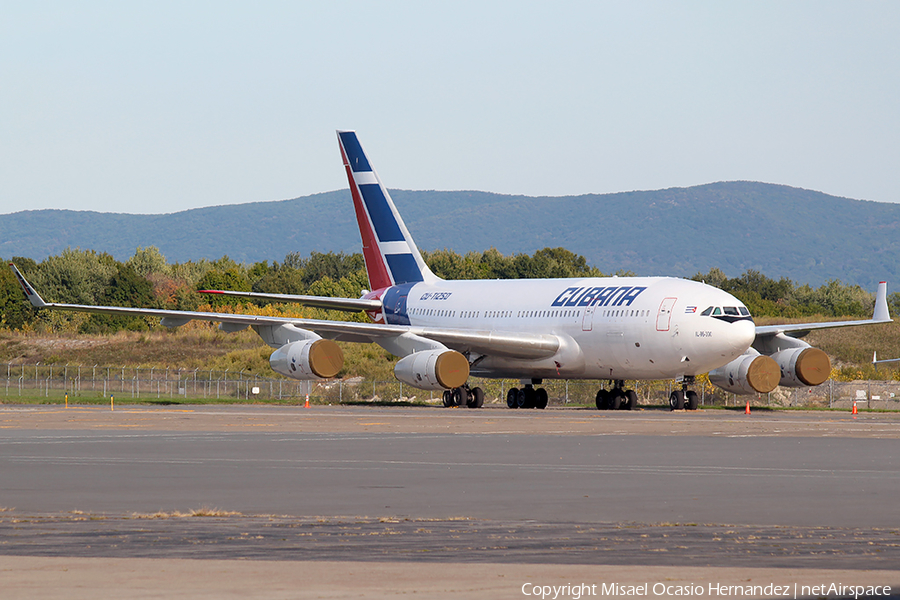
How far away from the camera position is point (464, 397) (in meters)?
43.7

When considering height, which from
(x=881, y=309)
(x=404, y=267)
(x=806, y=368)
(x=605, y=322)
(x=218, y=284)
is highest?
(x=218, y=284)

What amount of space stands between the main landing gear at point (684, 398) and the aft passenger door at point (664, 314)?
205 cm

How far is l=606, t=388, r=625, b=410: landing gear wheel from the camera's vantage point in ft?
139

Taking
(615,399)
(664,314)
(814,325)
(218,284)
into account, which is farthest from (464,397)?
(218,284)

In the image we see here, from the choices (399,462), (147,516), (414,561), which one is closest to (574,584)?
(414,561)

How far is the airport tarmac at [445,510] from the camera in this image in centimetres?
793

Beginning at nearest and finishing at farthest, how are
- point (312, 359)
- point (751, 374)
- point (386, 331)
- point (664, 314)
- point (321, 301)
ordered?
point (664, 314)
point (751, 374)
point (312, 359)
point (386, 331)
point (321, 301)

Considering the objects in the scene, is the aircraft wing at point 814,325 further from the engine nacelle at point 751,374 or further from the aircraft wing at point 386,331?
the aircraft wing at point 386,331

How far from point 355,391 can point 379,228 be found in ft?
28.6

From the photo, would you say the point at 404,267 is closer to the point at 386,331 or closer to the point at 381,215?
the point at 381,215

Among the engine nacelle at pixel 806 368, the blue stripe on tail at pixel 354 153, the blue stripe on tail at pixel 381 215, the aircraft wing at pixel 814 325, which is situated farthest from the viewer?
the blue stripe on tail at pixel 354 153

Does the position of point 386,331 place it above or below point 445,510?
above

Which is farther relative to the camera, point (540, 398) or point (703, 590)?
point (540, 398)

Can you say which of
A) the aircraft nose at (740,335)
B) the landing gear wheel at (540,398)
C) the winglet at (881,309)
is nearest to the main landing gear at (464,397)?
the landing gear wheel at (540,398)
